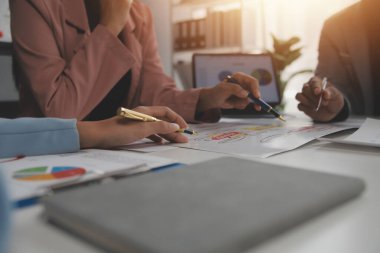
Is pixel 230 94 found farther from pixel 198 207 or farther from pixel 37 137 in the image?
pixel 198 207

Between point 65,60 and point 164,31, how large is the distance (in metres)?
1.88

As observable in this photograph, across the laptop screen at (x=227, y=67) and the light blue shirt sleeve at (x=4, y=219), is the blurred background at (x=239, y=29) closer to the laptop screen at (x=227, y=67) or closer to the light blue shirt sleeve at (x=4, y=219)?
the laptop screen at (x=227, y=67)

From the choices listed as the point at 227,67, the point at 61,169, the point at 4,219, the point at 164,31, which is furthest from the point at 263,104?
the point at 164,31

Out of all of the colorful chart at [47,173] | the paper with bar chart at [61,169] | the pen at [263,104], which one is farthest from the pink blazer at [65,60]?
the colorful chart at [47,173]

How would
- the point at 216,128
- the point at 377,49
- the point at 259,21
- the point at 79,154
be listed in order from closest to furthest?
the point at 79,154
the point at 216,128
the point at 377,49
the point at 259,21

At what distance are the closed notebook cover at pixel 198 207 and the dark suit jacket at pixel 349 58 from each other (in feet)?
3.54

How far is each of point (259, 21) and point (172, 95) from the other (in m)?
1.91

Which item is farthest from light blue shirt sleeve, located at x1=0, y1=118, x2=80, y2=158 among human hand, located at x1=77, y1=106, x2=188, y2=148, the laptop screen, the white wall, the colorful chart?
the white wall

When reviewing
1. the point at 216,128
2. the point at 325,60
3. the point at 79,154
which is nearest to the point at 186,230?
the point at 79,154

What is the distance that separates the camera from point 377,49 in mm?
1234

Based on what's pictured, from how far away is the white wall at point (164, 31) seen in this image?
2738mm

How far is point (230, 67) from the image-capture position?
133cm

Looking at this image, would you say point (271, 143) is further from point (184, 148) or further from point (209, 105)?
point (209, 105)

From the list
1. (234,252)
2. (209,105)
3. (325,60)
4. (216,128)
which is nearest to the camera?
(234,252)
